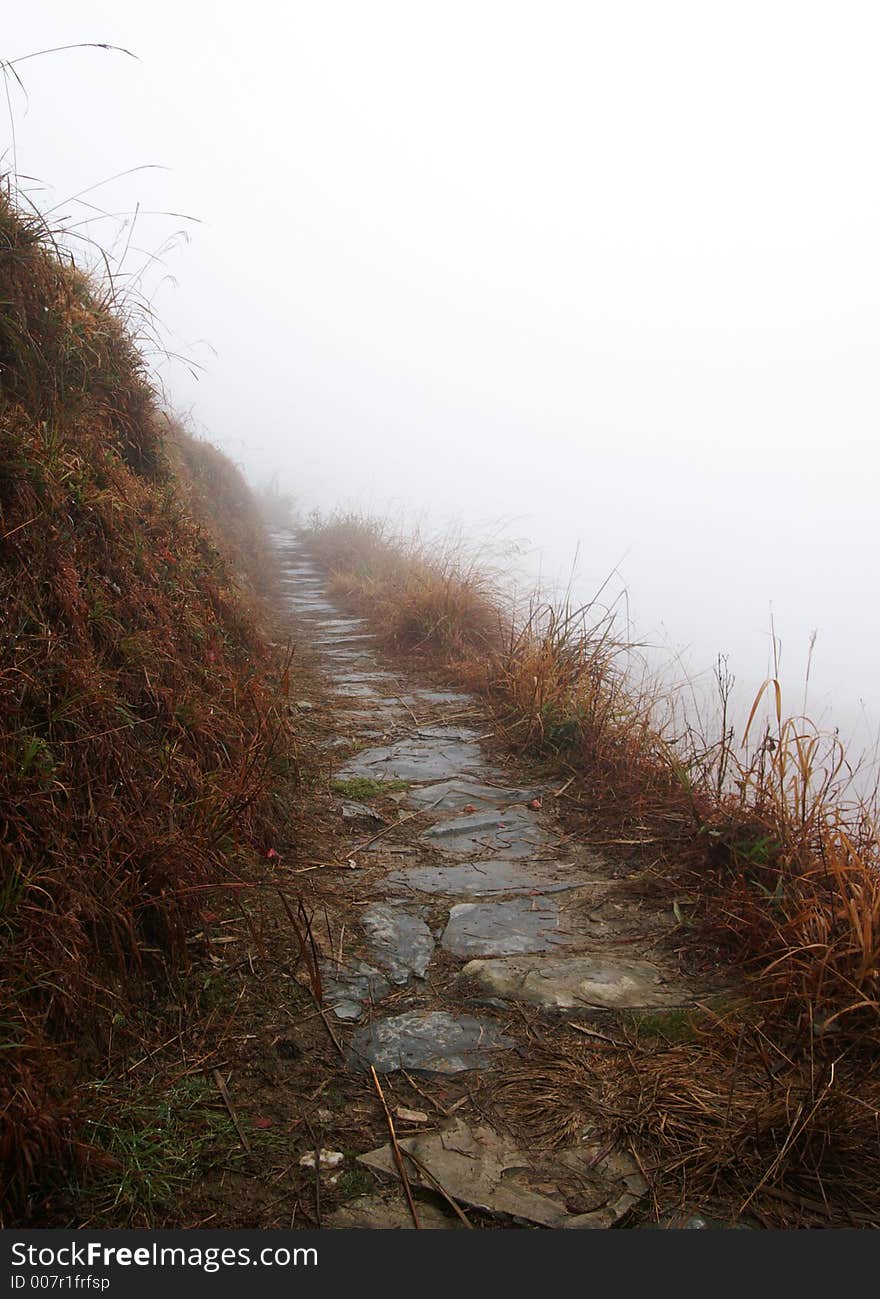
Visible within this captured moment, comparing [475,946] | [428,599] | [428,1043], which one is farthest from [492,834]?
[428,599]

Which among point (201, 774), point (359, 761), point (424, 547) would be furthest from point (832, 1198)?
point (424, 547)

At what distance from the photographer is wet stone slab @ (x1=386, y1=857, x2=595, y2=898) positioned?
2479 mm

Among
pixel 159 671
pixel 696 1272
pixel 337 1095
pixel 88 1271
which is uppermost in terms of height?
pixel 159 671

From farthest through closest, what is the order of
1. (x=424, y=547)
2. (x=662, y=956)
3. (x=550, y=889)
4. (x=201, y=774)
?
(x=424, y=547) → (x=550, y=889) → (x=201, y=774) → (x=662, y=956)

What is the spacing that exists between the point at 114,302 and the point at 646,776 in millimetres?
3765

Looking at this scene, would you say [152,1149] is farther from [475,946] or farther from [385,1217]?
[475,946]

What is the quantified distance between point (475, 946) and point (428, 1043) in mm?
433

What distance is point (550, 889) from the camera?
2.50 metres

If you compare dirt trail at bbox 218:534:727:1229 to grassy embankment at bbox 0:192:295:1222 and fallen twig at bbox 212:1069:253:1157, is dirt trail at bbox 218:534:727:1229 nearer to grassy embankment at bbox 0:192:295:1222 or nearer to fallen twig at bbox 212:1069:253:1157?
fallen twig at bbox 212:1069:253:1157

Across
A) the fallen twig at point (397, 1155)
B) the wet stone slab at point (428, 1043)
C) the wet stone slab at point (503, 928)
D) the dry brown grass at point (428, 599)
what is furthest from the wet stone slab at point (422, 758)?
the fallen twig at point (397, 1155)

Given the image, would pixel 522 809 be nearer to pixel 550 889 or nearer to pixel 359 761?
pixel 550 889

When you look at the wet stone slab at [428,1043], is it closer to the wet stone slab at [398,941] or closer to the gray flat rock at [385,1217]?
the wet stone slab at [398,941]

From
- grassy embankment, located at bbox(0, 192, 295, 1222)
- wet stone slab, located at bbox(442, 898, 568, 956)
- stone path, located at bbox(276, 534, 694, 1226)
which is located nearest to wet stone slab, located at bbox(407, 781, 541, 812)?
stone path, located at bbox(276, 534, 694, 1226)

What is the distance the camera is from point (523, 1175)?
53.3 inches
